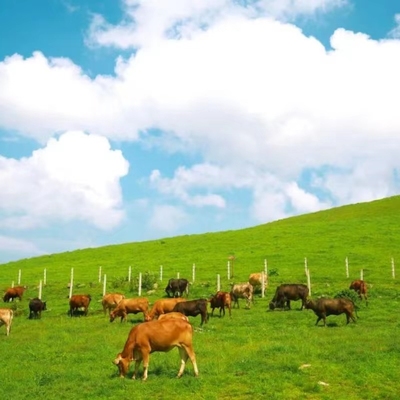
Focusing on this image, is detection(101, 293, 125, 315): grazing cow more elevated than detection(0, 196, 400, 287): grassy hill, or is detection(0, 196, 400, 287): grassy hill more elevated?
detection(0, 196, 400, 287): grassy hill

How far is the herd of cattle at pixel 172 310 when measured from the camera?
14.2m

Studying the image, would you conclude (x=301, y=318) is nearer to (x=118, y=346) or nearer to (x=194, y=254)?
(x=118, y=346)

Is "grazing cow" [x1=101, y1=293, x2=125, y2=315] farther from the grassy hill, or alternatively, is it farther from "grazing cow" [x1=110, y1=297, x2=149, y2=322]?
the grassy hill

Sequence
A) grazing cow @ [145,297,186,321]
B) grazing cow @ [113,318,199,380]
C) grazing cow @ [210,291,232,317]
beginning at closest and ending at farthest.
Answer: grazing cow @ [113,318,199,380], grazing cow @ [145,297,186,321], grazing cow @ [210,291,232,317]

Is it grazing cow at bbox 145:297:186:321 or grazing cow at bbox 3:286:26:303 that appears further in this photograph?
grazing cow at bbox 3:286:26:303

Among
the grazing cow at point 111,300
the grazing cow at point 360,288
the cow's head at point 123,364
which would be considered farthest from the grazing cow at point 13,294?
the cow's head at point 123,364

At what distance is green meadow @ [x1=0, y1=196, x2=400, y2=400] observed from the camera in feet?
43.4

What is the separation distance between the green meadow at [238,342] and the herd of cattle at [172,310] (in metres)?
0.58

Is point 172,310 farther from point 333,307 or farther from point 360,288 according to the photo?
point 360,288

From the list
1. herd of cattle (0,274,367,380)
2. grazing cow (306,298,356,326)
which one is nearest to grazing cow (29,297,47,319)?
herd of cattle (0,274,367,380)

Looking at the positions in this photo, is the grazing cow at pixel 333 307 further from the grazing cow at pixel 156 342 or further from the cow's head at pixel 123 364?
the cow's head at pixel 123 364

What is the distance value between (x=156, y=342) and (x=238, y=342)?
6.38 m

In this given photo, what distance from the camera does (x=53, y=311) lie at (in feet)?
108

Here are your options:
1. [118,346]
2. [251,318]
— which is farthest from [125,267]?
[118,346]
